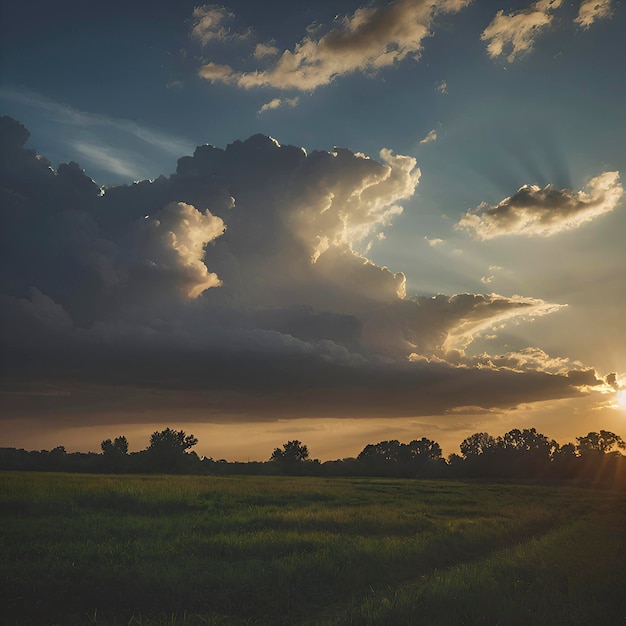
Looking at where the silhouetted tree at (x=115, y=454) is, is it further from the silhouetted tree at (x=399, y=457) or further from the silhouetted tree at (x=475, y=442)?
the silhouetted tree at (x=475, y=442)

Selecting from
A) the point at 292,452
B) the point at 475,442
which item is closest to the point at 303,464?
the point at 292,452

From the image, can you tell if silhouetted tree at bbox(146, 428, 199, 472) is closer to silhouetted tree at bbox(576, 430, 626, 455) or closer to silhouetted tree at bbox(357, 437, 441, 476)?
silhouetted tree at bbox(357, 437, 441, 476)

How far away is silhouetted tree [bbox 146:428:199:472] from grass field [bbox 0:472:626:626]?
71705 mm

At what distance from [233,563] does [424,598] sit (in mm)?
5702

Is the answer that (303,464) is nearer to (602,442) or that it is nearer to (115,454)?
(115,454)

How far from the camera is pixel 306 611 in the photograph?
11.3 meters

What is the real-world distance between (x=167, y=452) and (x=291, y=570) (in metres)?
86.0

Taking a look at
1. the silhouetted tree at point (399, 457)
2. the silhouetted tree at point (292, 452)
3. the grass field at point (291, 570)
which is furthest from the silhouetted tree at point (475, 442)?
the grass field at point (291, 570)

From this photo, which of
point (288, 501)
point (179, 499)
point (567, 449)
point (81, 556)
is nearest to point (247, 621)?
point (81, 556)

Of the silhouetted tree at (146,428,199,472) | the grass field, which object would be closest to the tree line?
the silhouetted tree at (146,428,199,472)

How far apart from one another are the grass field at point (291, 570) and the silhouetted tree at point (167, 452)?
71.7 m

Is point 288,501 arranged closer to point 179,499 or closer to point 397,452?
point 179,499

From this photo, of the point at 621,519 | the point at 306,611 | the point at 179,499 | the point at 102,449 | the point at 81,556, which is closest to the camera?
the point at 306,611

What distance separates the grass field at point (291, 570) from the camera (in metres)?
10.3
